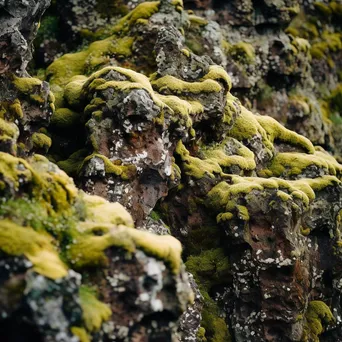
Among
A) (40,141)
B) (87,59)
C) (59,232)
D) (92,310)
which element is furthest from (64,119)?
(92,310)

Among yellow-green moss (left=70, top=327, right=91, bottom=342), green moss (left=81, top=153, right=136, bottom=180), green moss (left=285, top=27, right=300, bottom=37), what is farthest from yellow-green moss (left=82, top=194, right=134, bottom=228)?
green moss (left=285, top=27, right=300, bottom=37)

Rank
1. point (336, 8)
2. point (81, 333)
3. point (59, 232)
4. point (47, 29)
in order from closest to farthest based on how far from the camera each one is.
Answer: point (81, 333) → point (59, 232) → point (47, 29) → point (336, 8)

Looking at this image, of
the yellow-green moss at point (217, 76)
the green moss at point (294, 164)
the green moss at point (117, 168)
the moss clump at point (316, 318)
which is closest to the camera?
the green moss at point (117, 168)

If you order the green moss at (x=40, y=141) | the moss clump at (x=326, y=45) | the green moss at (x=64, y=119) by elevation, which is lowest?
the moss clump at (x=326, y=45)

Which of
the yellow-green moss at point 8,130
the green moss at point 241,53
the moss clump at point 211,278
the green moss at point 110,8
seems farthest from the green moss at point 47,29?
the moss clump at point 211,278

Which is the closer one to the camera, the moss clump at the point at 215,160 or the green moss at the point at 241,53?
the moss clump at the point at 215,160

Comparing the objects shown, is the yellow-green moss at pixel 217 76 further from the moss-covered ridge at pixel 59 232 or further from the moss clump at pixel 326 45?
the moss clump at pixel 326 45

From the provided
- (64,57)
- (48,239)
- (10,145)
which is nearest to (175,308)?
(48,239)

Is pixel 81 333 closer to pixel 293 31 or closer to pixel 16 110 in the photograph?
pixel 16 110
